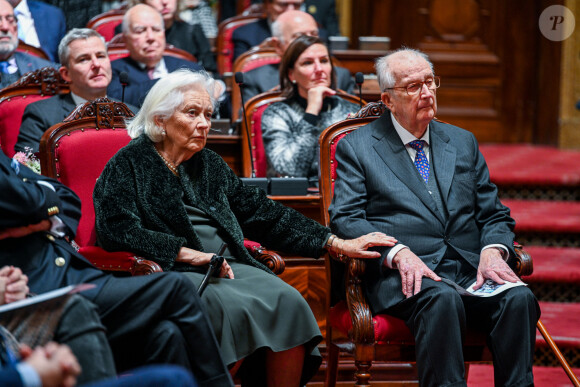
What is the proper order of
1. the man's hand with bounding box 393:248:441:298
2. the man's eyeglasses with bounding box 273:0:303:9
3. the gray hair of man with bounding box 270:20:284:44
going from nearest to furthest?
the man's hand with bounding box 393:248:441:298 < the gray hair of man with bounding box 270:20:284:44 < the man's eyeglasses with bounding box 273:0:303:9

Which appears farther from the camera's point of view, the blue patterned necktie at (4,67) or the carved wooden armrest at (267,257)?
the blue patterned necktie at (4,67)

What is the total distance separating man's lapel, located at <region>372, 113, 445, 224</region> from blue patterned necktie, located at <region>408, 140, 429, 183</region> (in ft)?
0.12

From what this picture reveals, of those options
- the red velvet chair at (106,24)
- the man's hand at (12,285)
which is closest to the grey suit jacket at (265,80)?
the red velvet chair at (106,24)

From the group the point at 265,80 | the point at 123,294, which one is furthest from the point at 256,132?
the point at 123,294

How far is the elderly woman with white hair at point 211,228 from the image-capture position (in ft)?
7.86

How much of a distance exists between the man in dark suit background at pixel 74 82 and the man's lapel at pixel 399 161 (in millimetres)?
1118

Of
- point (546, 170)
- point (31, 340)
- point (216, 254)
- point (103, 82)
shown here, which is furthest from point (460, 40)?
point (31, 340)

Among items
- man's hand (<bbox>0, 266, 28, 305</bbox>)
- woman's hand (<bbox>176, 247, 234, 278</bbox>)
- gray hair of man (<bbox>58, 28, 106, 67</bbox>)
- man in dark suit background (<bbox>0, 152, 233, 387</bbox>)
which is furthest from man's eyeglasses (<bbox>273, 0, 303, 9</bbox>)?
man's hand (<bbox>0, 266, 28, 305</bbox>)

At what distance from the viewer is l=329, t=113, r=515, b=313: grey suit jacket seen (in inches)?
103

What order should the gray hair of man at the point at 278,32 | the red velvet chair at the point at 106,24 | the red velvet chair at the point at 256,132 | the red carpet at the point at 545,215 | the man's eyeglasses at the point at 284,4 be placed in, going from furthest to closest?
1. the red velvet chair at the point at 106,24
2. the man's eyeglasses at the point at 284,4
3. the gray hair of man at the point at 278,32
4. the red carpet at the point at 545,215
5. the red velvet chair at the point at 256,132

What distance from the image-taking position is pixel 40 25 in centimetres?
470

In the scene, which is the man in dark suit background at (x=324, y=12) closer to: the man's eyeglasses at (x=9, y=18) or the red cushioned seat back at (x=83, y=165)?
the man's eyeglasses at (x=9, y=18)

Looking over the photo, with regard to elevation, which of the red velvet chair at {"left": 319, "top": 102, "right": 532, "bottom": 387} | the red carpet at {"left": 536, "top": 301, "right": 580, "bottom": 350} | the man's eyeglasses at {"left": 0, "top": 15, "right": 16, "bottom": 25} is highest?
the man's eyeglasses at {"left": 0, "top": 15, "right": 16, "bottom": 25}

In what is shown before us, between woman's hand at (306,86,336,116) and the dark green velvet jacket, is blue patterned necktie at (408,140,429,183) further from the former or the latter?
woman's hand at (306,86,336,116)
